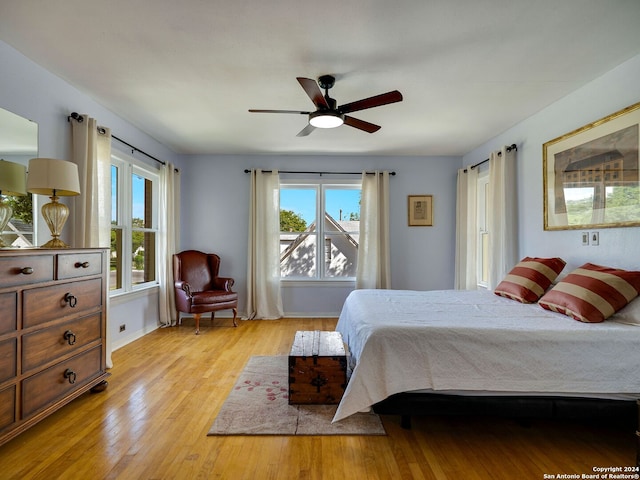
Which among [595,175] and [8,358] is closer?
[8,358]

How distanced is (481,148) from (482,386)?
3772 mm

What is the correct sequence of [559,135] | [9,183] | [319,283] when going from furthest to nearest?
→ [319,283] < [559,135] < [9,183]

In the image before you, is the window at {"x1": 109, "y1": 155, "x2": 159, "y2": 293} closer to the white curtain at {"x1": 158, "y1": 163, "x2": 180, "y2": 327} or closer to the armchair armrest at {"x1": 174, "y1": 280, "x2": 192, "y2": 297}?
the white curtain at {"x1": 158, "y1": 163, "x2": 180, "y2": 327}

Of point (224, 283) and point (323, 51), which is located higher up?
point (323, 51)

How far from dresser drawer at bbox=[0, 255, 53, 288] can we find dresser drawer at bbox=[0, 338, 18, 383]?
0.31 meters

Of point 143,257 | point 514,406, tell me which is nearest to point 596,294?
point 514,406

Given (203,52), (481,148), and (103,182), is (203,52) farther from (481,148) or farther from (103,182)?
(481,148)

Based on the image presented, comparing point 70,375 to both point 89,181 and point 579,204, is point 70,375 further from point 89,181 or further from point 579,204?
point 579,204

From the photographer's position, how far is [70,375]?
7.43 ft

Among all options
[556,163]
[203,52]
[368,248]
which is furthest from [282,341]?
[556,163]

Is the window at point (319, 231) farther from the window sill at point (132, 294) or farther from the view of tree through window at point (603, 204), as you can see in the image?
the view of tree through window at point (603, 204)

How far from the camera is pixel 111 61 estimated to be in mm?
2590

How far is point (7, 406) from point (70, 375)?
0.45m

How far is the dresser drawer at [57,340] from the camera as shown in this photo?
196 centimetres
